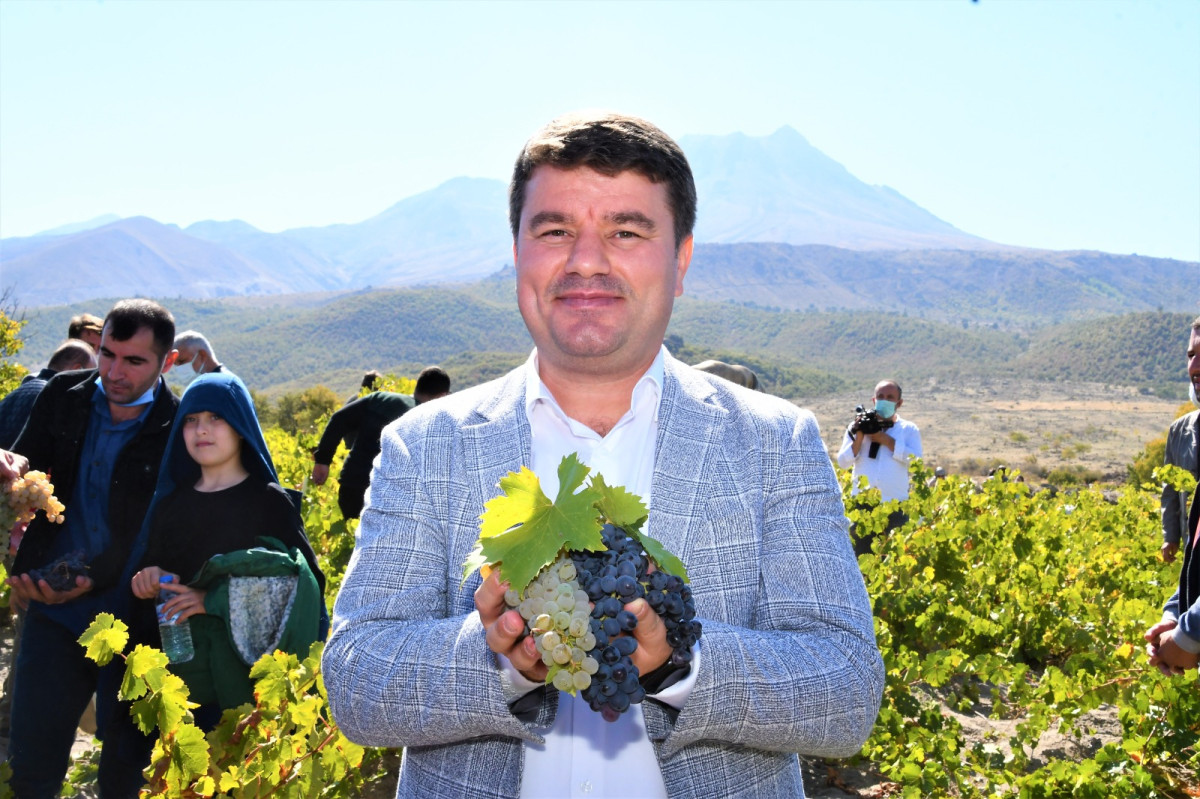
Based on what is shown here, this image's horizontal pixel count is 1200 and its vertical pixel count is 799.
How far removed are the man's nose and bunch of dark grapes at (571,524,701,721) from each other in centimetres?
53

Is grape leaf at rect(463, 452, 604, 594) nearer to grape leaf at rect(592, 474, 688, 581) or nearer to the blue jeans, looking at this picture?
grape leaf at rect(592, 474, 688, 581)

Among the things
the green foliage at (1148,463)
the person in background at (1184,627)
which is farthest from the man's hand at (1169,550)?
the green foliage at (1148,463)

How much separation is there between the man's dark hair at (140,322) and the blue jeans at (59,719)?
3.57 feet

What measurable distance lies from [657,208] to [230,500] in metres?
2.23

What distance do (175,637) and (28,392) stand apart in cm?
241

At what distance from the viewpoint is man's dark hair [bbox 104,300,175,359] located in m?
3.61

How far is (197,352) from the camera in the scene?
5.67 metres

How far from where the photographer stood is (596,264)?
5.32ft

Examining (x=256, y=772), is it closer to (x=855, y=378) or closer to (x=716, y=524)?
(x=716, y=524)

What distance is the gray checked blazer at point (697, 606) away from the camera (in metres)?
1.42

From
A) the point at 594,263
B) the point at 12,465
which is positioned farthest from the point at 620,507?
the point at 12,465

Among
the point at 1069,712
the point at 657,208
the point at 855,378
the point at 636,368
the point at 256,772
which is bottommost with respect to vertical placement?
the point at 855,378

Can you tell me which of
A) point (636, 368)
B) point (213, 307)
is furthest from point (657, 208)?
point (213, 307)

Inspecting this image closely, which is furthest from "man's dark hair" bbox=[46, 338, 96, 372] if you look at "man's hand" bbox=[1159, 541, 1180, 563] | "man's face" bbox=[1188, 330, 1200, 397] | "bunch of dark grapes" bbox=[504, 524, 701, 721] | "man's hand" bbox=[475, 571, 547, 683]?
"man's hand" bbox=[1159, 541, 1180, 563]
